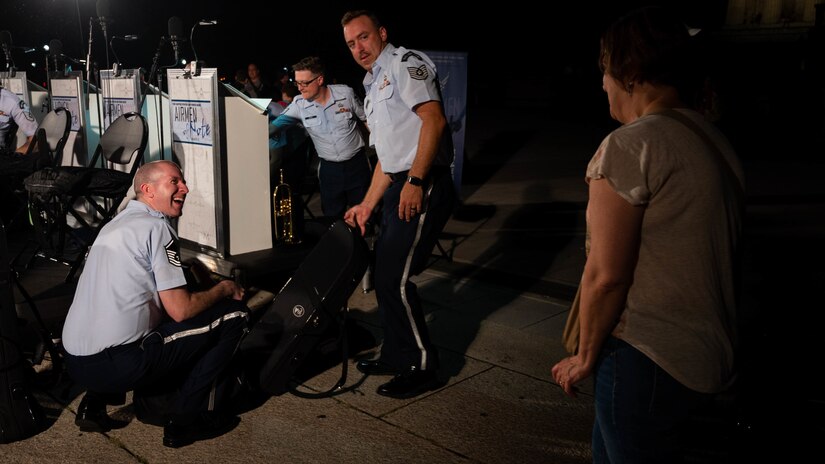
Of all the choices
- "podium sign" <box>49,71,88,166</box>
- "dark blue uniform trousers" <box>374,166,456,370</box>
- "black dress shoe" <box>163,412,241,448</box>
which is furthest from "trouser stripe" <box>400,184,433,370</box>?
"podium sign" <box>49,71,88,166</box>

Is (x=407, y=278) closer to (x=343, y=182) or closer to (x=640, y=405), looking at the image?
(x=343, y=182)

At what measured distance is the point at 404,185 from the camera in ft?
11.7

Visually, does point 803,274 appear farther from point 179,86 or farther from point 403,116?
point 179,86

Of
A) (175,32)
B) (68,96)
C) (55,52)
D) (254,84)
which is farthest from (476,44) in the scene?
(175,32)

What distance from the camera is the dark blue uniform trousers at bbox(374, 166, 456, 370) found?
11.8 feet

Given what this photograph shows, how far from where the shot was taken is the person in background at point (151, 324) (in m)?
3.04

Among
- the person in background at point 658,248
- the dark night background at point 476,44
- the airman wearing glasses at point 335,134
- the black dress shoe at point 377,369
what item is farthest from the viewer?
the dark night background at point 476,44

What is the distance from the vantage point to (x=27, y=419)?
3.29m

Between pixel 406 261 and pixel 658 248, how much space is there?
213 cm

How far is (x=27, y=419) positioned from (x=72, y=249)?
10.5ft

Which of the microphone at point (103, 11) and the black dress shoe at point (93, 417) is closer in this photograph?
the black dress shoe at point (93, 417)

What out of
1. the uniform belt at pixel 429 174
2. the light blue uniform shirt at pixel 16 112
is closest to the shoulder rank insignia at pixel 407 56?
the uniform belt at pixel 429 174

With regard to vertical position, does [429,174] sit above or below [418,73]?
below

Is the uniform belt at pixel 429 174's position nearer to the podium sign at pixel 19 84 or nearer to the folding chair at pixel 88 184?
the folding chair at pixel 88 184
